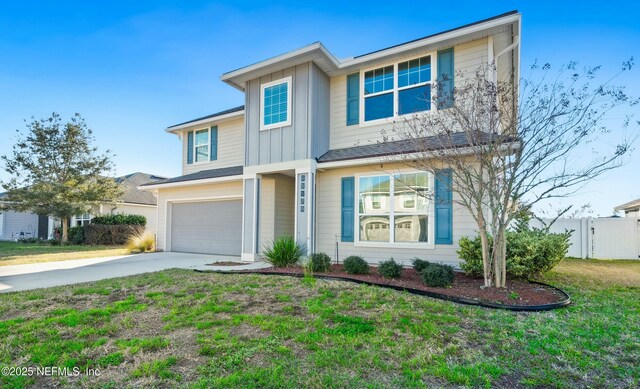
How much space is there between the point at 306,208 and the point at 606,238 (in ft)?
35.8

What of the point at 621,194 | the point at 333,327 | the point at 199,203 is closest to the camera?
the point at 333,327

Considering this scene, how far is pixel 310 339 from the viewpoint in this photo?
11.9 ft

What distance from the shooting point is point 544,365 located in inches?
125

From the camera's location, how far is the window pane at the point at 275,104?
10.1 m

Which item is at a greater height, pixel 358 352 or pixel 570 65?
pixel 570 65

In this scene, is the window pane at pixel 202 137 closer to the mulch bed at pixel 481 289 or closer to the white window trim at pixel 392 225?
the white window trim at pixel 392 225

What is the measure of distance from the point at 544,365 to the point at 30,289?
8191 mm

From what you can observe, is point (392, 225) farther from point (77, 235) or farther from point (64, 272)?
point (77, 235)

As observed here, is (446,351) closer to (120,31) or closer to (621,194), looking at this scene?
(621,194)

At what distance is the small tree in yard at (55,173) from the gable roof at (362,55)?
13.4 m

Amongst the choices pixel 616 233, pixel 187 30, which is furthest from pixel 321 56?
pixel 616 233

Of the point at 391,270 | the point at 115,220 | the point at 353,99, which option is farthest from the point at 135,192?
the point at 391,270

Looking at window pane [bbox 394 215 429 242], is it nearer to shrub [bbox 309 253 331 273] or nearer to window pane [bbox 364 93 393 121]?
shrub [bbox 309 253 331 273]

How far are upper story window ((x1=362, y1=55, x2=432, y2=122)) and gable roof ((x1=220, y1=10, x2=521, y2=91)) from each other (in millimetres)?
377
